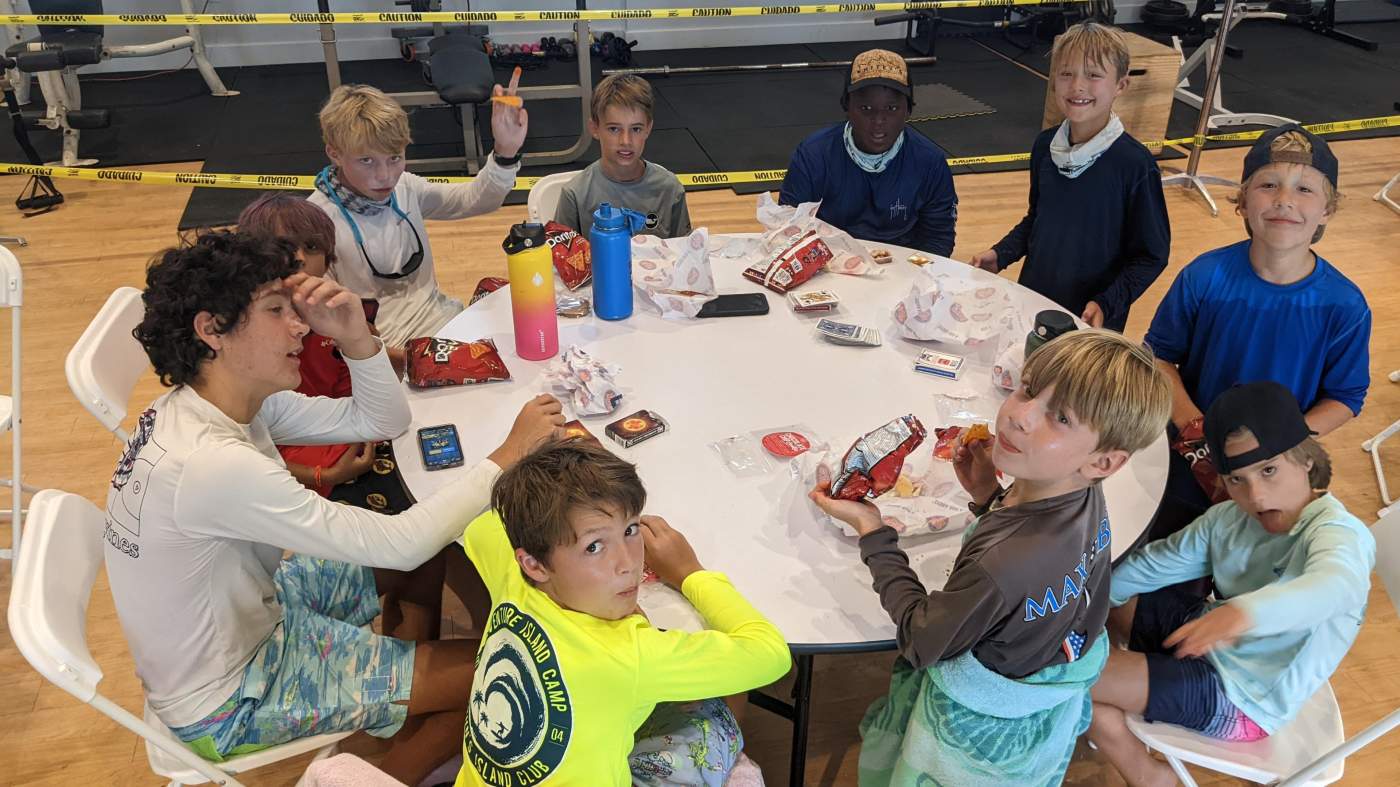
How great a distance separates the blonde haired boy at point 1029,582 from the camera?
1.64m

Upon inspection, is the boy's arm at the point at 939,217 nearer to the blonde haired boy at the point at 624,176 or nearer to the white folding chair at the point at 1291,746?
the blonde haired boy at the point at 624,176

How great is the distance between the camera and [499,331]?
2602 millimetres

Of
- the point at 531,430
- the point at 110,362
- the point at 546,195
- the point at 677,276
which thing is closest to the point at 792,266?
the point at 677,276

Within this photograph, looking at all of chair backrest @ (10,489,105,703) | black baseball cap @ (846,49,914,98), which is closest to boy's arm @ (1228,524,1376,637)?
black baseball cap @ (846,49,914,98)

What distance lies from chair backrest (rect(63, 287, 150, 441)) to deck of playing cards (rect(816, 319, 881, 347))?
159cm

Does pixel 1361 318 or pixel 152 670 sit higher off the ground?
pixel 1361 318

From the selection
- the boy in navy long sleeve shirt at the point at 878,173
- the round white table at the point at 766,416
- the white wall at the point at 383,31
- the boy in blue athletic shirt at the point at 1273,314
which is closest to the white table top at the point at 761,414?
the round white table at the point at 766,416

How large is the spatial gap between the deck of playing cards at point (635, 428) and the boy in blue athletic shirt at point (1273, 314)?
1.19 m

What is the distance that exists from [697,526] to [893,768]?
605mm

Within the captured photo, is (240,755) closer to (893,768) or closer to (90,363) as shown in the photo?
(90,363)

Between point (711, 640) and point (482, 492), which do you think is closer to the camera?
point (711, 640)

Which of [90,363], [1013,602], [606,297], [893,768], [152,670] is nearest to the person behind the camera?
[1013,602]

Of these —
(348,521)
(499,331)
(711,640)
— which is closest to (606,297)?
(499,331)

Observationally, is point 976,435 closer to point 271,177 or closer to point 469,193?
point 469,193
